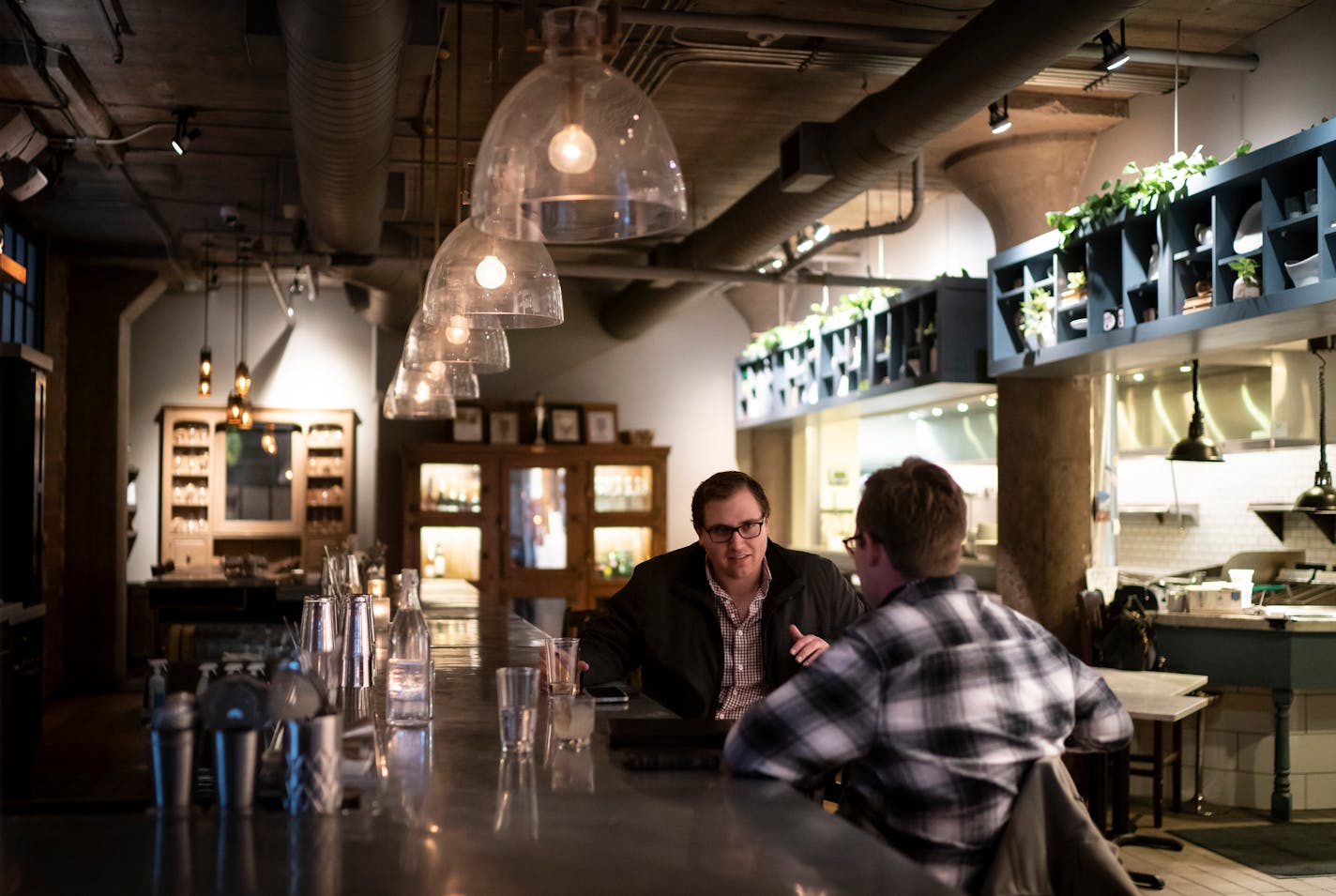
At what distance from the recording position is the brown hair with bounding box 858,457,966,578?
225 centimetres

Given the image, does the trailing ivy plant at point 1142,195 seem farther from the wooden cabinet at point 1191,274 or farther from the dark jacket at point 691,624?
the dark jacket at point 691,624

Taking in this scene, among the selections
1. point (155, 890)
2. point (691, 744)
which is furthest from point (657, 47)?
point (155, 890)

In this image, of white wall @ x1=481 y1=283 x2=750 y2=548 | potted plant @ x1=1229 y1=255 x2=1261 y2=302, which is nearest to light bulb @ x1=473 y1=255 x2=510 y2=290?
potted plant @ x1=1229 y1=255 x2=1261 y2=302

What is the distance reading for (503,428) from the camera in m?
12.4

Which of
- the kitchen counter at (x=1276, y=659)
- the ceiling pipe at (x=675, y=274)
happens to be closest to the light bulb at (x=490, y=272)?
the kitchen counter at (x=1276, y=659)

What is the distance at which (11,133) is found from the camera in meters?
7.15

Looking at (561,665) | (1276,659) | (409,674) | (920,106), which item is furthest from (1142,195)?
(409,674)

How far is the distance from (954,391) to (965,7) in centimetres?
330

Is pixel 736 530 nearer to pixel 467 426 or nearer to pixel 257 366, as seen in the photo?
pixel 467 426

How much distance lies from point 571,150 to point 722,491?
155cm

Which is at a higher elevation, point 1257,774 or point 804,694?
point 804,694

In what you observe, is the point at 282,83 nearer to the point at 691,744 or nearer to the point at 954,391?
the point at 954,391

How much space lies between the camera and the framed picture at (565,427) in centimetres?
1262

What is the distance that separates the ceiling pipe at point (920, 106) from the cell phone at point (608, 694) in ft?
9.11
